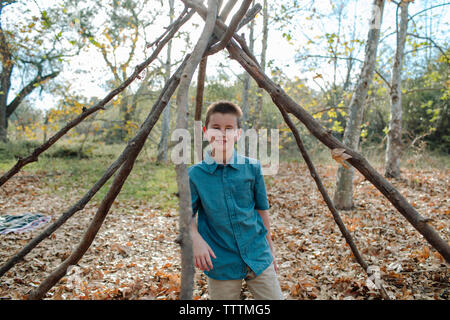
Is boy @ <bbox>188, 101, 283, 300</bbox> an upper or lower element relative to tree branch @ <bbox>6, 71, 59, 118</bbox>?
lower

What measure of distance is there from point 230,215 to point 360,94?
434 centimetres

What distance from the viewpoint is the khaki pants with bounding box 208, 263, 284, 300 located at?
5.35 ft

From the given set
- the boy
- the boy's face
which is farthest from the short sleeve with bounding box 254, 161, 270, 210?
the boy's face

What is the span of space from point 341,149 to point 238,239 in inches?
29.6

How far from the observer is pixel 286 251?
12.5 feet

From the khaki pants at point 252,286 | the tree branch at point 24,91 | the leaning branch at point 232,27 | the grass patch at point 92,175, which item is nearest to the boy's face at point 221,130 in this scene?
the leaning branch at point 232,27

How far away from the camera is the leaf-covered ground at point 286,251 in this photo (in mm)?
2721

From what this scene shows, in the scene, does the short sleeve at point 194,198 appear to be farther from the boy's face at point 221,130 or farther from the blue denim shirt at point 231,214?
the boy's face at point 221,130

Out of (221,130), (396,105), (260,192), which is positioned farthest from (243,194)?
(396,105)

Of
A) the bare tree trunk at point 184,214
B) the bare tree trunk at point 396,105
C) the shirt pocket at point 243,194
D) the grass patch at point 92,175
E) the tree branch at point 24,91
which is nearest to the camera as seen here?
the bare tree trunk at point 184,214

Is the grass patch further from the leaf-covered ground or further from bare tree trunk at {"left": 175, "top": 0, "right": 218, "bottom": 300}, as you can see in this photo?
bare tree trunk at {"left": 175, "top": 0, "right": 218, "bottom": 300}

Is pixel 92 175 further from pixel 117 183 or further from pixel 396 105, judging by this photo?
pixel 396 105

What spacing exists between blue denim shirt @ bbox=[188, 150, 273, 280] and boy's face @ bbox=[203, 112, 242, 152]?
3.7 inches

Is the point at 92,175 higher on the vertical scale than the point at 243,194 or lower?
lower
